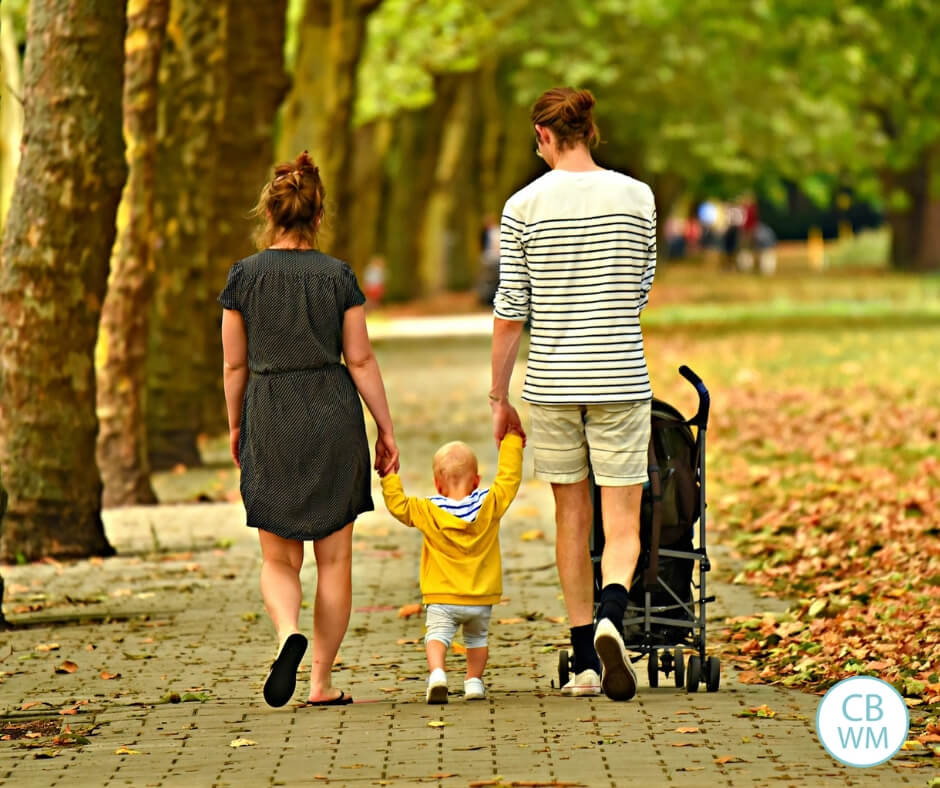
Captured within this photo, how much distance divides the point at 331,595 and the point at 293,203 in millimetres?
1414

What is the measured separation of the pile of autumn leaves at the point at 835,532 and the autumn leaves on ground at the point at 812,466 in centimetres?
2

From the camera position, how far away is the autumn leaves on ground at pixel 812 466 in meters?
8.61

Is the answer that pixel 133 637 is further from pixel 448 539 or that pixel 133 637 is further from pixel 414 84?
pixel 414 84

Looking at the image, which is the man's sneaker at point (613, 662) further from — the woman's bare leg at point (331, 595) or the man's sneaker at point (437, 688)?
the woman's bare leg at point (331, 595)

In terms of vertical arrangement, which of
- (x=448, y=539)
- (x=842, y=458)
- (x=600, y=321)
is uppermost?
(x=600, y=321)

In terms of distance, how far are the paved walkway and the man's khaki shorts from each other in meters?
0.80

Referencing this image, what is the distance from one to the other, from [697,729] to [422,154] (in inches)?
1527

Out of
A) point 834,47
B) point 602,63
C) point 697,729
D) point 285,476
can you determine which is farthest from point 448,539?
point 602,63

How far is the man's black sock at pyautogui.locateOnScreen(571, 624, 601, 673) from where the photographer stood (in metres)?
7.53

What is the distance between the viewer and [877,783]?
19.7 ft

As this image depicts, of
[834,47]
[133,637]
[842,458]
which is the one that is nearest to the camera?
[133,637]

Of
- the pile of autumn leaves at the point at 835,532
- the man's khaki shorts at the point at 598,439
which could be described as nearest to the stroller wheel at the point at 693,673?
the pile of autumn leaves at the point at 835,532

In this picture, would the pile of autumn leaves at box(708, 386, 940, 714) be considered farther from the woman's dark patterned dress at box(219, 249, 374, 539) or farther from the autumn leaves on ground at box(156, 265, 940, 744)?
the woman's dark patterned dress at box(219, 249, 374, 539)

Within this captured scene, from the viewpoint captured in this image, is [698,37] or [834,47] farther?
[698,37]
